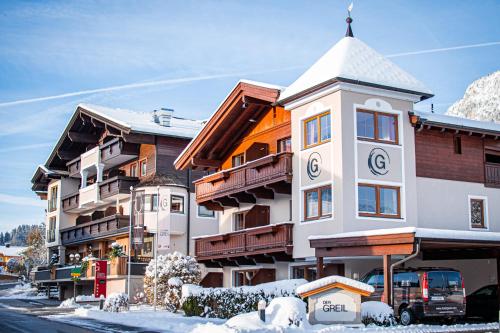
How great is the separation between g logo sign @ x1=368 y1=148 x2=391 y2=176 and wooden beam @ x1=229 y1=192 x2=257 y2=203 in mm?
7549

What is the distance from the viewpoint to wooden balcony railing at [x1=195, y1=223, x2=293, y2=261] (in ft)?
100

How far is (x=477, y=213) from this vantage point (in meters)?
32.2

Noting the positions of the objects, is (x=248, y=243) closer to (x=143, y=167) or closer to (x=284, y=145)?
(x=284, y=145)

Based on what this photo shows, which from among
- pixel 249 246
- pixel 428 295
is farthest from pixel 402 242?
pixel 249 246

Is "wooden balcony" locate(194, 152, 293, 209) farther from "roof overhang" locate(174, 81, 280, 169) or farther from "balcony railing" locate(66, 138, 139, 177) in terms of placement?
"balcony railing" locate(66, 138, 139, 177)

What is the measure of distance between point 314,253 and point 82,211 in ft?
113

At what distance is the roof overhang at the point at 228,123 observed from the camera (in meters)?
33.2

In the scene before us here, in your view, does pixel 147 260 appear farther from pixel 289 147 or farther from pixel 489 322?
pixel 489 322

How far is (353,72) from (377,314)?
10186 millimetres

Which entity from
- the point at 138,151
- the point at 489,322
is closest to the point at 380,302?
the point at 489,322

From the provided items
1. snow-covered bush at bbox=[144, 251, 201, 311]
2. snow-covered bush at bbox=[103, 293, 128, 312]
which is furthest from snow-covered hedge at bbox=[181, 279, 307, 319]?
snow-covered bush at bbox=[103, 293, 128, 312]

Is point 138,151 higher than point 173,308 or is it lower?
higher

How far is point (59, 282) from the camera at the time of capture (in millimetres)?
57031

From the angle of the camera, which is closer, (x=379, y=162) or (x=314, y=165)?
(x=379, y=162)
